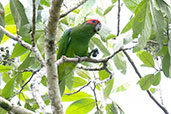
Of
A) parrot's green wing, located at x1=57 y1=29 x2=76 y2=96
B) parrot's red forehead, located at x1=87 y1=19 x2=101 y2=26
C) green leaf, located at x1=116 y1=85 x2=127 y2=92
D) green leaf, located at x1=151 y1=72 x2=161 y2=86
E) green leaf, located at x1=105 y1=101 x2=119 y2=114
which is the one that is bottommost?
green leaf, located at x1=105 y1=101 x2=119 y2=114

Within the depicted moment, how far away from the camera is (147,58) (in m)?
2.45

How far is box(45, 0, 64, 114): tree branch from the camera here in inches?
54.4

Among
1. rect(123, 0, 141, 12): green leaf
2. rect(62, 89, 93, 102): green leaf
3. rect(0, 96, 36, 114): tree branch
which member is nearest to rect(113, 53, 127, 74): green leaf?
rect(62, 89, 93, 102): green leaf

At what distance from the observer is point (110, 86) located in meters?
2.45

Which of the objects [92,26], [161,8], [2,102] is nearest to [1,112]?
[2,102]

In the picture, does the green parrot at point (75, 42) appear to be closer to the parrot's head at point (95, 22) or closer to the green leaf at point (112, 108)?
the parrot's head at point (95, 22)

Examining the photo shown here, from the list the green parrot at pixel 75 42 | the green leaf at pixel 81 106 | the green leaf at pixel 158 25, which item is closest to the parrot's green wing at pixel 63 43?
the green parrot at pixel 75 42

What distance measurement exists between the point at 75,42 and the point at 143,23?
104 centimetres

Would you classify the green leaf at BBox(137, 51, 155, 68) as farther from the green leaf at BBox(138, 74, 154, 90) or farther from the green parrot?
the green parrot

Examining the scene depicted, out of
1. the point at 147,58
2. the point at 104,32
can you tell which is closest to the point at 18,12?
the point at 104,32

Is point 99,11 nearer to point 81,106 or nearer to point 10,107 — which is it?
point 81,106

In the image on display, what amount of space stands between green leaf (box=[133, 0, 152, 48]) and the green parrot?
2.60ft

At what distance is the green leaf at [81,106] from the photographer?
245 centimetres

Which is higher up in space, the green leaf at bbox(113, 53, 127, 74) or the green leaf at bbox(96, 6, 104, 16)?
the green leaf at bbox(96, 6, 104, 16)
